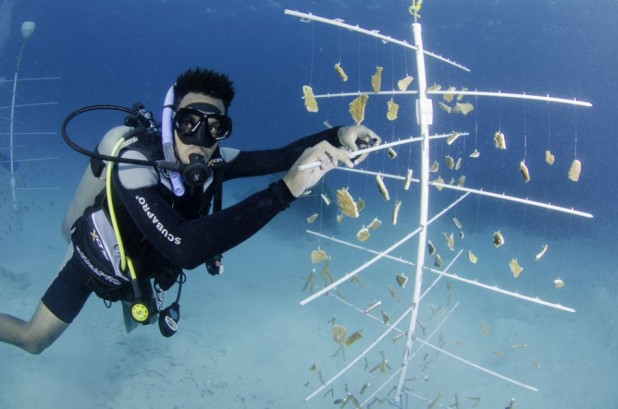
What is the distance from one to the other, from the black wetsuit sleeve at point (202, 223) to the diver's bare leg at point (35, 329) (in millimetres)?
2564

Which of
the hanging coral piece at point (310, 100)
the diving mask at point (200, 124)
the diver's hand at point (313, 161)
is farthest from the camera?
the hanging coral piece at point (310, 100)

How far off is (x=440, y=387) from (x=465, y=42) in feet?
128

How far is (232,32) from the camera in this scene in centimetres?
5612

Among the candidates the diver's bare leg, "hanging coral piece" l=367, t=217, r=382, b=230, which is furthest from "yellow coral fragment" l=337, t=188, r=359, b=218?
the diver's bare leg

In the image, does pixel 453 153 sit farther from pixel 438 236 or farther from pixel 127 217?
pixel 127 217

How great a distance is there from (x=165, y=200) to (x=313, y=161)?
1111 mm

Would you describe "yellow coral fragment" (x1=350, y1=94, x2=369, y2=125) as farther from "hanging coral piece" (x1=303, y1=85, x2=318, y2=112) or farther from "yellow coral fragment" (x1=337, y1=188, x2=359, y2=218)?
"yellow coral fragment" (x1=337, y1=188, x2=359, y2=218)

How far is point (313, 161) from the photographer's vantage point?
6.56 feet

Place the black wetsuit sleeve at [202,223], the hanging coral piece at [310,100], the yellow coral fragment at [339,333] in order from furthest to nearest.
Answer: the yellow coral fragment at [339,333] → the hanging coral piece at [310,100] → the black wetsuit sleeve at [202,223]

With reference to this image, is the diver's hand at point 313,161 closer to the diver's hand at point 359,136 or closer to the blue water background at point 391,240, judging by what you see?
the blue water background at point 391,240

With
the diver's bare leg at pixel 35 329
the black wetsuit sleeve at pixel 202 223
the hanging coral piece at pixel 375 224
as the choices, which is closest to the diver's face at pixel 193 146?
the black wetsuit sleeve at pixel 202 223

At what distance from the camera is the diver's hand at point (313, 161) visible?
6.50ft

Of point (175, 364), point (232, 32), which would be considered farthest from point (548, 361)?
point (232, 32)

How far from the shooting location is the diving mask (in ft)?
9.13
